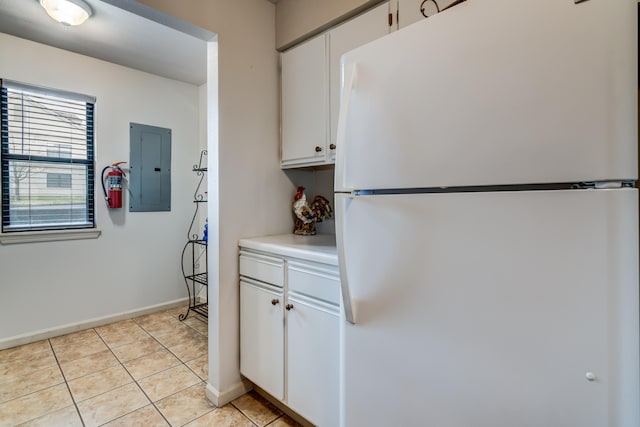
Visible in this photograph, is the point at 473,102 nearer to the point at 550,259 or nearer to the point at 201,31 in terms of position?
the point at 550,259

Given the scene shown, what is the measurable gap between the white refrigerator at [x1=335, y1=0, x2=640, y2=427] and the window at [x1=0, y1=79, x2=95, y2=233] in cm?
284

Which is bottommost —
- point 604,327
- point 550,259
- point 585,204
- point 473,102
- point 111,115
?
point 604,327

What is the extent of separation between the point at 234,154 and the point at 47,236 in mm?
1991

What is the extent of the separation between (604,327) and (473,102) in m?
0.53

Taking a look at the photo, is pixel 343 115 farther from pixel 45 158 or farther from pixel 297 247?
pixel 45 158

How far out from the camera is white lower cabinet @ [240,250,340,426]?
1341 millimetres

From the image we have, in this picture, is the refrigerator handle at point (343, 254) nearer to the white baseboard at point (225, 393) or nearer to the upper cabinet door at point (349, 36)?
the upper cabinet door at point (349, 36)

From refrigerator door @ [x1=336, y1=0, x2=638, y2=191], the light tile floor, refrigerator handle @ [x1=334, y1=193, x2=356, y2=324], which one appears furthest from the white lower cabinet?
refrigerator door @ [x1=336, y1=0, x2=638, y2=191]

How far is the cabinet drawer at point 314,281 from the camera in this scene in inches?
52.3

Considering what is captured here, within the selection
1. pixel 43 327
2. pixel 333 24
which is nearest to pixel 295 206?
pixel 333 24

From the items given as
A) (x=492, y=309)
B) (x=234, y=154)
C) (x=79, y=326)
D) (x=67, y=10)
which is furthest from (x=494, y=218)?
(x=79, y=326)

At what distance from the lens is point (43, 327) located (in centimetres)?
254

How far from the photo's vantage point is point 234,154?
179 cm

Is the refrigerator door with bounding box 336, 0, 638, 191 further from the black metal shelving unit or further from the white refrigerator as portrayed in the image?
the black metal shelving unit
